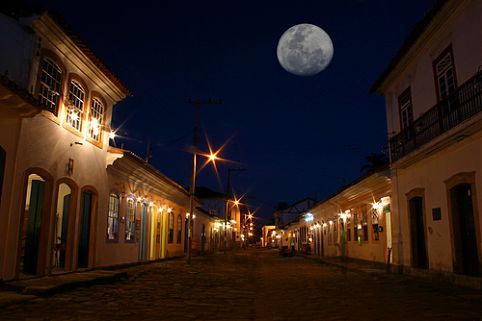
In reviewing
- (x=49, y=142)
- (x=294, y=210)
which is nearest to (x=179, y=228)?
(x=49, y=142)

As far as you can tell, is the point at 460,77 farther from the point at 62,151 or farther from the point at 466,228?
the point at 62,151

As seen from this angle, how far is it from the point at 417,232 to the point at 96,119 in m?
12.3

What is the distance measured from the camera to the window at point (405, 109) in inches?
637

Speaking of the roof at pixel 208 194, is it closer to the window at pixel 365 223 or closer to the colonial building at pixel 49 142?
the window at pixel 365 223

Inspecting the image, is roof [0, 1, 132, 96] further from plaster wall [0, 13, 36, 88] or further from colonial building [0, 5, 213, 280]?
plaster wall [0, 13, 36, 88]

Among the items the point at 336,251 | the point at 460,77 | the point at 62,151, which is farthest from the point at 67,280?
the point at 336,251

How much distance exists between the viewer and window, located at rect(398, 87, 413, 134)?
16188mm

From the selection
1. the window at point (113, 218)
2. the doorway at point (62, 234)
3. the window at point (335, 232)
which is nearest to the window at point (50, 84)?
the doorway at point (62, 234)

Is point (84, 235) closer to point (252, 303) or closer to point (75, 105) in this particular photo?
point (75, 105)

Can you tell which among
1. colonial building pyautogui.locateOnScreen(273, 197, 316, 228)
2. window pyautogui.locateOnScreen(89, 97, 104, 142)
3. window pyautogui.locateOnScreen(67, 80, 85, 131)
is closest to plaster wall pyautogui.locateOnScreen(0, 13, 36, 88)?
window pyautogui.locateOnScreen(67, 80, 85, 131)

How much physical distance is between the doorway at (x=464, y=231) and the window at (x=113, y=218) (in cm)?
1189

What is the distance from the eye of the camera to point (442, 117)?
12.9 metres

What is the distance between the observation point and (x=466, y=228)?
12.4 metres

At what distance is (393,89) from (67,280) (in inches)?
561
